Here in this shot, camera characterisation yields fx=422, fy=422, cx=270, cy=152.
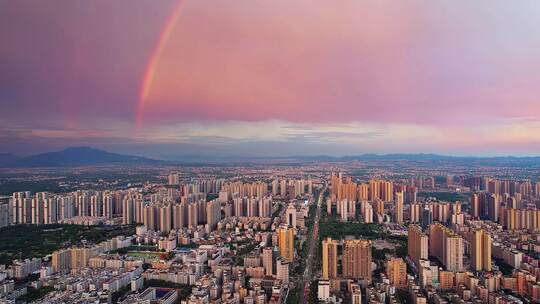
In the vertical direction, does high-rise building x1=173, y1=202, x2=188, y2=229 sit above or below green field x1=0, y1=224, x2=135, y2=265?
above

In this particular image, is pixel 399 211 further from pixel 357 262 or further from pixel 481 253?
pixel 357 262

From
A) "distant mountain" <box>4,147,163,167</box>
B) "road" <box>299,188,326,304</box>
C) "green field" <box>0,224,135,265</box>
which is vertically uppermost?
"distant mountain" <box>4,147,163,167</box>

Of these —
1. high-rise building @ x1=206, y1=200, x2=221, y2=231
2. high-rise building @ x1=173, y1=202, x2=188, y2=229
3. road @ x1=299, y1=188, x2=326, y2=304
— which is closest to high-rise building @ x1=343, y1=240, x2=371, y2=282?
road @ x1=299, y1=188, x2=326, y2=304

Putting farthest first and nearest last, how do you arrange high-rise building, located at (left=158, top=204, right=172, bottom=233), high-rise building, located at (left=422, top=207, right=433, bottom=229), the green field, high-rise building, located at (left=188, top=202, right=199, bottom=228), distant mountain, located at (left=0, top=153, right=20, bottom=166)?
distant mountain, located at (left=0, top=153, right=20, bottom=166) < high-rise building, located at (left=188, top=202, right=199, bottom=228) < high-rise building, located at (left=158, top=204, right=172, bottom=233) < high-rise building, located at (left=422, top=207, right=433, bottom=229) < the green field

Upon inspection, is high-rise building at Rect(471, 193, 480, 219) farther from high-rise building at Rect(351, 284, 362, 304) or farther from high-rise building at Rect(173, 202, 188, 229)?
high-rise building at Rect(173, 202, 188, 229)

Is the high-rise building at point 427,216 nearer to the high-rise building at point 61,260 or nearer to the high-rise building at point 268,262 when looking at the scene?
the high-rise building at point 268,262

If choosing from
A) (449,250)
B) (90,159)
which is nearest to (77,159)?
(90,159)
